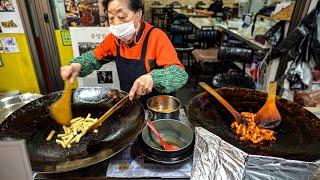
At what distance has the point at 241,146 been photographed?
1.00 m

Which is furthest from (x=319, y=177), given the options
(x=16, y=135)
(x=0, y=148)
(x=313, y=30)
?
(x=313, y=30)

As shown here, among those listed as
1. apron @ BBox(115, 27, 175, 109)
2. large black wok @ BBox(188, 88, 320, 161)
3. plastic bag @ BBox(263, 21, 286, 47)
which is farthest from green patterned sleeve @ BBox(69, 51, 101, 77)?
plastic bag @ BBox(263, 21, 286, 47)

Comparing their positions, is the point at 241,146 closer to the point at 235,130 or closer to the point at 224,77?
the point at 235,130

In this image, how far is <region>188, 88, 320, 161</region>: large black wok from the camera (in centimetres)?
96

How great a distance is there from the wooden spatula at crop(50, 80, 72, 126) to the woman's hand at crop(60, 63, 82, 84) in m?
0.11

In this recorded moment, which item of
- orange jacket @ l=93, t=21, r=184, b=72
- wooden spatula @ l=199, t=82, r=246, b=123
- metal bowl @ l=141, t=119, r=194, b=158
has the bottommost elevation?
metal bowl @ l=141, t=119, r=194, b=158

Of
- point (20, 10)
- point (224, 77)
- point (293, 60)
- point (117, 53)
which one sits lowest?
point (224, 77)

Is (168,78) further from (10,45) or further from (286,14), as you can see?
(286,14)

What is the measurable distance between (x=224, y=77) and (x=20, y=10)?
2.62 meters

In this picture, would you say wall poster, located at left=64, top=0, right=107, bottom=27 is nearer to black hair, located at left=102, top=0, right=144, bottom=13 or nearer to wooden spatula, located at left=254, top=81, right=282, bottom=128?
black hair, located at left=102, top=0, right=144, bottom=13

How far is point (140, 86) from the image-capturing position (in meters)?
1.10

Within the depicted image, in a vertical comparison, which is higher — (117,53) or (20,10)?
(20,10)

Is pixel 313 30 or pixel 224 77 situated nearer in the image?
pixel 313 30

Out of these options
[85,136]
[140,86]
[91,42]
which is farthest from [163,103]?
[91,42]
